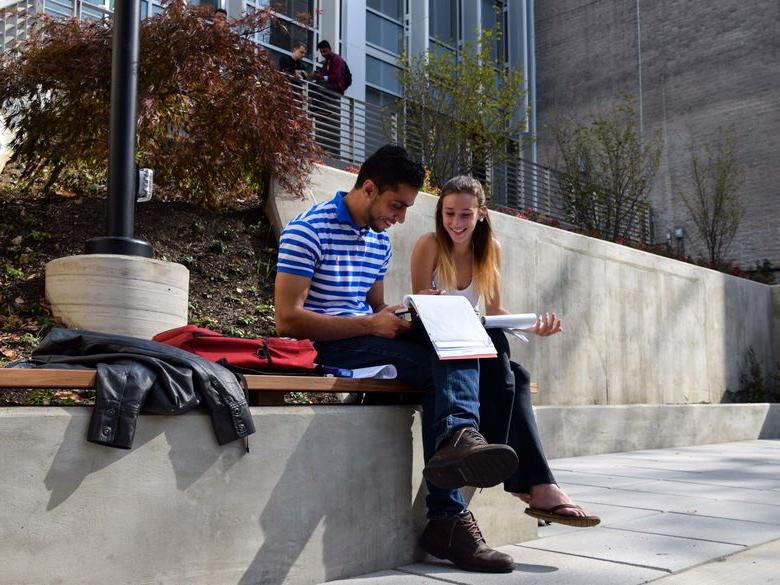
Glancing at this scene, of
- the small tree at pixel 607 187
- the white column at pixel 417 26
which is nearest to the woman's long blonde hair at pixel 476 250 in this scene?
the small tree at pixel 607 187

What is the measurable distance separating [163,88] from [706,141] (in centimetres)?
1780

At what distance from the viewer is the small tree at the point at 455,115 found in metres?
12.5

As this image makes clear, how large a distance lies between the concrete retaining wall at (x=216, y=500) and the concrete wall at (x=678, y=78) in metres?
18.7

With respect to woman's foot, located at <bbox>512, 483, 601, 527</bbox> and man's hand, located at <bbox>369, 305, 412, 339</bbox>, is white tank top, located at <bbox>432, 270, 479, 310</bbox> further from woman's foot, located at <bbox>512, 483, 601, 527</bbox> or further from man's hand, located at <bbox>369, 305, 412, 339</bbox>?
woman's foot, located at <bbox>512, 483, 601, 527</bbox>

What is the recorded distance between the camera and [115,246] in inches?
214

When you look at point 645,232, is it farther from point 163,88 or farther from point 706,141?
point 163,88

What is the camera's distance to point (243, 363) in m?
2.94

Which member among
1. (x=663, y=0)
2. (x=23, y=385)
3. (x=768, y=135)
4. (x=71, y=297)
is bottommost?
(x=23, y=385)

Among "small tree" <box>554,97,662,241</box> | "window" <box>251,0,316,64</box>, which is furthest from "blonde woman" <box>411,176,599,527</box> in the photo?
"window" <box>251,0,316,64</box>

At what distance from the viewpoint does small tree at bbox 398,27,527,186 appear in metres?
12.5

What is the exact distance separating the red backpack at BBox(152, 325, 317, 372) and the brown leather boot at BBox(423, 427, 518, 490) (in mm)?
630

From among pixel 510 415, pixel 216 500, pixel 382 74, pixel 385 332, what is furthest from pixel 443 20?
Result: pixel 216 500

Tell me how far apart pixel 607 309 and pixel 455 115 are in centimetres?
435

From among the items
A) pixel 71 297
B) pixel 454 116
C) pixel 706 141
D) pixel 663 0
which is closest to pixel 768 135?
pixel 706 141
